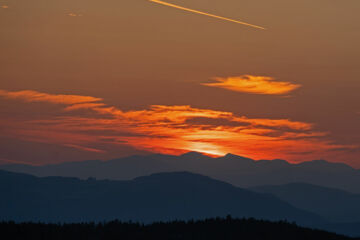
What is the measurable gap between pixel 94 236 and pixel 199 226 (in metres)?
13.6

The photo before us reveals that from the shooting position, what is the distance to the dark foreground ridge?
9262cm

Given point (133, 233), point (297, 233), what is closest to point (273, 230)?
point (297, 233)

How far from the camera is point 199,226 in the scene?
95.6 metres

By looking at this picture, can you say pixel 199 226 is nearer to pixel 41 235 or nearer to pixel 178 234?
pixel 178 234

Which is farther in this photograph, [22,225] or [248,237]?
[22,225]

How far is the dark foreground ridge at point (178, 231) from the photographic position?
304 feet

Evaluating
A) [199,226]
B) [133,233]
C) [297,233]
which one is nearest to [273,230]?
[297,233]

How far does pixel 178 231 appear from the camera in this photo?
9412cm

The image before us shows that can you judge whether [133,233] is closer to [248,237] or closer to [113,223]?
[113,223]

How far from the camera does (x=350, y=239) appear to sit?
93938 millimetres

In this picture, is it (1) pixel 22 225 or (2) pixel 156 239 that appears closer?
(2) pixel 156 239

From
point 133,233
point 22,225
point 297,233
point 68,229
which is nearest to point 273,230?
point 297,233

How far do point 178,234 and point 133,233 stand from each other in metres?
5.83

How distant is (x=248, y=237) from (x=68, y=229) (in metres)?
23.7
